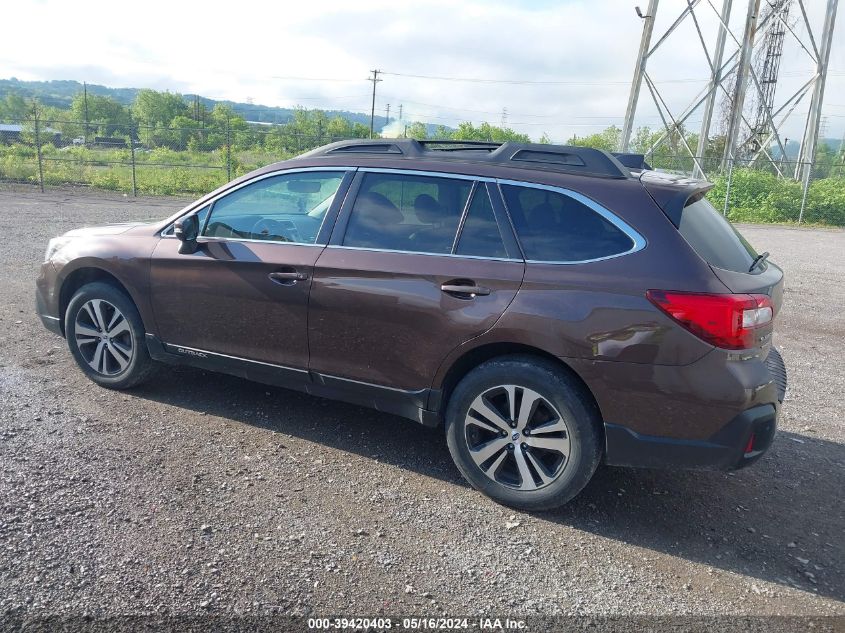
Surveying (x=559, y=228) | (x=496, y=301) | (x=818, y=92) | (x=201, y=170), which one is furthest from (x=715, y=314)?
(x=818, y=92)

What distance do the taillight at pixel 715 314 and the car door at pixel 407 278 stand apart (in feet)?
2.50

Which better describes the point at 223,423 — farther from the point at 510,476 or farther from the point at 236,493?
the point at 510,476

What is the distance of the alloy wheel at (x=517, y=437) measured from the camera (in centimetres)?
352

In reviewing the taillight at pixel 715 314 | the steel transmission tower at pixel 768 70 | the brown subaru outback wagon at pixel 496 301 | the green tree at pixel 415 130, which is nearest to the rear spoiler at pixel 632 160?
the brown subaru outback wagon at pixel 496 301

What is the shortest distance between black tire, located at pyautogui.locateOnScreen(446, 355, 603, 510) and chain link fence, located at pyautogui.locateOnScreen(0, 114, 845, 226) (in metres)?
20.4

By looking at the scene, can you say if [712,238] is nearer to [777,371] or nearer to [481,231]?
[777,371]

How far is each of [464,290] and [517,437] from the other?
0.81 metres

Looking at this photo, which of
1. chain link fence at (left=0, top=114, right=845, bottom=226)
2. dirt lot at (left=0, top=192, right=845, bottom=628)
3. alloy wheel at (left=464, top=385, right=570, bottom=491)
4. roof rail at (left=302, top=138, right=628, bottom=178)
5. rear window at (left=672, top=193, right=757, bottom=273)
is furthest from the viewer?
chain link fence at (left=0, top=114, right=845, bottom=226)

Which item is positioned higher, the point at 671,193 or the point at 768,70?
the point at 768,70

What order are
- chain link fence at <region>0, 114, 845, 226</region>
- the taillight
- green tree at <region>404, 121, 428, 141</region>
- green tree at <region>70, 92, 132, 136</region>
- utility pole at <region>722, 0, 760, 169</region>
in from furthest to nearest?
green tree at <region>70, 92, 132, 136</region> < green tree at <region>404, 121, 428, 141</region> < utility pole at <region>722, 0, 760, 169</region> < chain link fence at <region>0, 114, 845, 226</region> < the taillight

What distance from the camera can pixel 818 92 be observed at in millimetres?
25750

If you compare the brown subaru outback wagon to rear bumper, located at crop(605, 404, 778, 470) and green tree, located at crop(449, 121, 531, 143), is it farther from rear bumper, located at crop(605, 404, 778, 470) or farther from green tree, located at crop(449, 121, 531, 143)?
green tree, located at crop(449, 121, 531, 143)

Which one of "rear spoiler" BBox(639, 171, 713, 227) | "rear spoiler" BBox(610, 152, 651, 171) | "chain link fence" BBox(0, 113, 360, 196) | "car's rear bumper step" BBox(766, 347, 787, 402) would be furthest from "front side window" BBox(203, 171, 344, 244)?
"chain link fence" BBox(0, 113, 360, 196)

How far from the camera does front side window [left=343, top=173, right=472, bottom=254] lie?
3.87m
